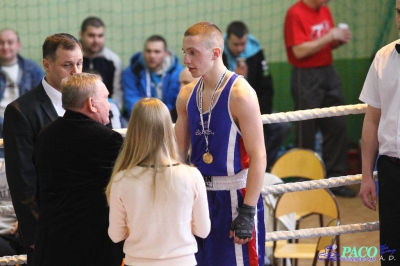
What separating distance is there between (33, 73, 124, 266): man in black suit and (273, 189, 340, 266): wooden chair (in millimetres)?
1810

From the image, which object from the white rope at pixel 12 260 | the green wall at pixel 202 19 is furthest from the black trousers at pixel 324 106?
the white rope at pixel 12 260

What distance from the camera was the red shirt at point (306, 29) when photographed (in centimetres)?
704

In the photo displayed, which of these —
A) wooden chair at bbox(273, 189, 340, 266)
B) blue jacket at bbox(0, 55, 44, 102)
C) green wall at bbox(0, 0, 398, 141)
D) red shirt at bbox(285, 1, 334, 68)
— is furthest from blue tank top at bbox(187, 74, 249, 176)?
green wall at bbox(0, 0, 398, 141)

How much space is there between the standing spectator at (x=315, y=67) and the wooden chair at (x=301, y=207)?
2.52 metres

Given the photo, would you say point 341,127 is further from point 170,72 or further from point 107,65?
point 107,65

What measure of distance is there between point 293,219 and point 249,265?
6.01 feet

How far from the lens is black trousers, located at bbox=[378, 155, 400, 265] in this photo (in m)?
3.34

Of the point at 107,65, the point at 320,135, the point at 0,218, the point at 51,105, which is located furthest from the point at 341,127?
the point at 51,105

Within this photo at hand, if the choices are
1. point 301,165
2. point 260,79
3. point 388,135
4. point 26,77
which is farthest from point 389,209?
point 26,77

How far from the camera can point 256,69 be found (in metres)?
7.59

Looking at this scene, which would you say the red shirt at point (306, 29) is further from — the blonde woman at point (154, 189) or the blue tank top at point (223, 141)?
the blonde woman at point (154, 189)

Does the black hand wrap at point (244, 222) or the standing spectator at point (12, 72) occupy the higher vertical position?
the standing spectator at point (12, 72)

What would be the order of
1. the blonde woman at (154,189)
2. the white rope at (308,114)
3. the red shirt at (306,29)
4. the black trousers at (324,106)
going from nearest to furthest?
Result: 1. the blonde woman at (154,189)
2. the white rope at (308,114)
3. the red shirt at (306,29)
4. the black trousers at (324,106)

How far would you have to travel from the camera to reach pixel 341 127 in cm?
737
